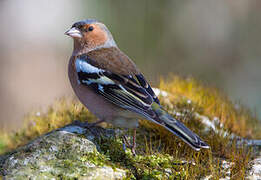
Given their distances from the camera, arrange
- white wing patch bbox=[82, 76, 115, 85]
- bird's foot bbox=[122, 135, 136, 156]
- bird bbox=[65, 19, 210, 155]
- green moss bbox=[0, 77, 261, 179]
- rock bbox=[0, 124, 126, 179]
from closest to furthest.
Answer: rock bbox=[0, 124, 126, 179]
green moss bbox=[0, 77, 261, 179]
bird bbox=[65, 19, 210, 155]
bird's foot bbox=[122, 135, 136, 156]
white wing patch bbox=[82, 76, 115, 85]

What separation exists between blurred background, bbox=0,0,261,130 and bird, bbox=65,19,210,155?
8.89m

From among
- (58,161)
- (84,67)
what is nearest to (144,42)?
(84,67)

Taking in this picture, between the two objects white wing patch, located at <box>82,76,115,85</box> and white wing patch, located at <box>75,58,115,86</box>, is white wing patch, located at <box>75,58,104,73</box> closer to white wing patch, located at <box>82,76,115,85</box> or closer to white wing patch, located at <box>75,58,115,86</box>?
white wing patch, located at <box>75,58,115,86</box>

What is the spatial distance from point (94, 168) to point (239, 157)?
1761mm

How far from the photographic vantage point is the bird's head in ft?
16.9

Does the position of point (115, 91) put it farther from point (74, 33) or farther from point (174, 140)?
point (74, 33)

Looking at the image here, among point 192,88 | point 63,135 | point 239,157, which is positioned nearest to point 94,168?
point 63,135

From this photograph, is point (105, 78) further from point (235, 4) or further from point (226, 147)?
point (235, 4)

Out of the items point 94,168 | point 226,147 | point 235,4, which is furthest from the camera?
point 235,4

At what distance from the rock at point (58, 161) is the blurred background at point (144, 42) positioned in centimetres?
916

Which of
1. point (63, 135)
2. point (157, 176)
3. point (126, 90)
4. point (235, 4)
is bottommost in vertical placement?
point (157, 176)

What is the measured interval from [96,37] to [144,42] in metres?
11.8

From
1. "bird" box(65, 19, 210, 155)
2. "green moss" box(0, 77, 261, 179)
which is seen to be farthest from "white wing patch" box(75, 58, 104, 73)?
"green moss" box(0, 77, 261, 179)

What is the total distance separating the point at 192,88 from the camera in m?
7.06
